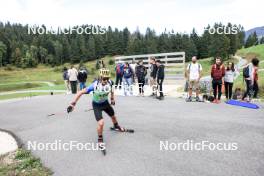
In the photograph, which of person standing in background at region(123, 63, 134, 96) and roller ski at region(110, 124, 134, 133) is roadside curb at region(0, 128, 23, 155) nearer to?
roller ski at region(110, 124, 134, 133)

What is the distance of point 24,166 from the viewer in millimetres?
6301

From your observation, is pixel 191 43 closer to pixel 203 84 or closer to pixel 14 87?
pixel 14 87

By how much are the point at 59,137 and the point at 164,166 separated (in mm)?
3842

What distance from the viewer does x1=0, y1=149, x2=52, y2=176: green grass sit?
5.89 meters

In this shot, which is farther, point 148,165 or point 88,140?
point 88,140

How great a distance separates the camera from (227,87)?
1270 centimetres

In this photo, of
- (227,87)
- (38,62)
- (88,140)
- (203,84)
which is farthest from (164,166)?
(38,62)

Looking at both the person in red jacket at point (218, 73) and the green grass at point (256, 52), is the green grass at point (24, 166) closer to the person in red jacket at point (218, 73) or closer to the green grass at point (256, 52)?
the person in red jacket at point (218, 73)

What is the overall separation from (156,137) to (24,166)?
11.0ft

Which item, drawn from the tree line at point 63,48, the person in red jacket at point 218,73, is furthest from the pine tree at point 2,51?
the person in red jacket at point 218,73

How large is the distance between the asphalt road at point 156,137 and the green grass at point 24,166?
0.19m

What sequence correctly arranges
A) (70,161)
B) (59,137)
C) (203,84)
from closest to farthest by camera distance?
(70,161)
(59,137)
(203,84)

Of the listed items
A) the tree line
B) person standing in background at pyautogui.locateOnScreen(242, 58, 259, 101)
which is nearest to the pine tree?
the tree line

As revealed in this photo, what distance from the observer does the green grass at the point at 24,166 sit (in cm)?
589
